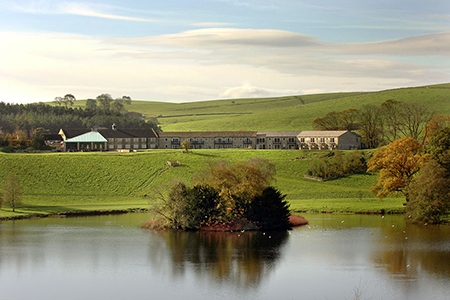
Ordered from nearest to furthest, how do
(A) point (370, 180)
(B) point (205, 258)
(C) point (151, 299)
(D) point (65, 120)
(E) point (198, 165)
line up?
1. (C) point (151, 299)
2. (B) point (205, 258)
3. (A) point (370, 180)
4. (E) point (198, 165)
5. (D) point (65, 120)

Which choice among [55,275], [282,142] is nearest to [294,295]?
[55,275]

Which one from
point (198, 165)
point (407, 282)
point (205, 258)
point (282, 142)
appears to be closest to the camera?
point (407, 282)

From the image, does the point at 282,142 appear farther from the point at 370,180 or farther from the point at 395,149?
the point at 395,149

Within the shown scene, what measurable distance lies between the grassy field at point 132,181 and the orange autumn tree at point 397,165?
2308 millimetres

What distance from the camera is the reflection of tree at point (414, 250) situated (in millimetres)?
45219

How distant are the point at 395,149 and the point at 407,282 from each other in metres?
37.1

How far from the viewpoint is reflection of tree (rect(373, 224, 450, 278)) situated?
45219mm

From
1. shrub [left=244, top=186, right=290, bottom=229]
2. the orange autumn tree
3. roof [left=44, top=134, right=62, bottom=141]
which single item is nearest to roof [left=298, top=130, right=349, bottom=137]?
roof [left=44, top=134, right=62, bottom=141]

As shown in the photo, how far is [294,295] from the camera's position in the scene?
3866cm

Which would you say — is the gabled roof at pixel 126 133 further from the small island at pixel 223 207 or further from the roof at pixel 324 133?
the small island at pixel 223 207

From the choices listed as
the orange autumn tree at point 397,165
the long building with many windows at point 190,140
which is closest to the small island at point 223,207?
the orange autumn tree at point 397,165

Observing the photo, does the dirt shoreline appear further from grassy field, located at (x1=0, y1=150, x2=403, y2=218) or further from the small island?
the small island

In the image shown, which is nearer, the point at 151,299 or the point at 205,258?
the point at 151,299

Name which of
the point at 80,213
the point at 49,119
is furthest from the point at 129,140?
the point at 80,213
